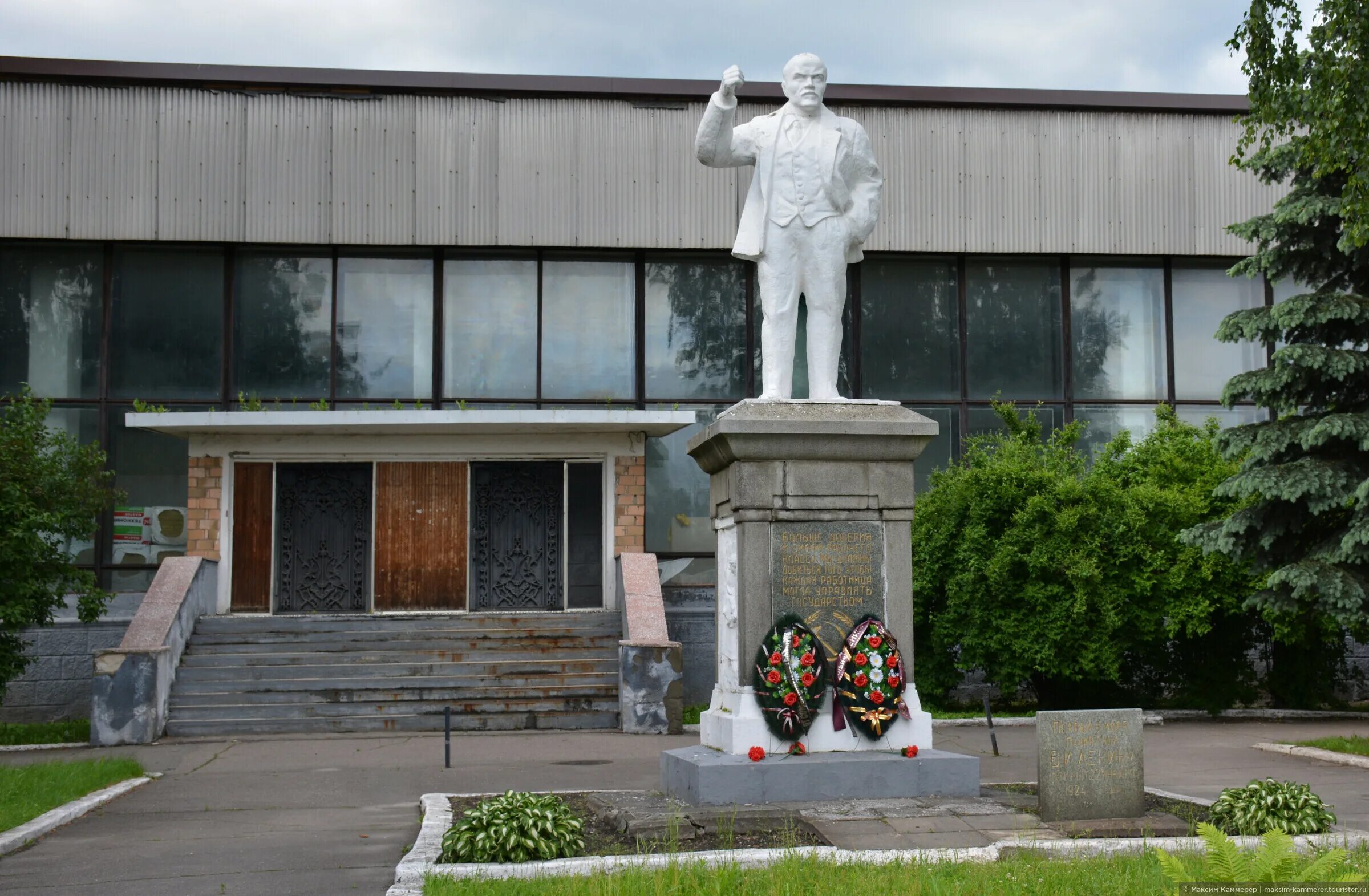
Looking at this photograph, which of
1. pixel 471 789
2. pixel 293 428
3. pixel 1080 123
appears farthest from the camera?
pixel 1080 123

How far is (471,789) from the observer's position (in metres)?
11.6

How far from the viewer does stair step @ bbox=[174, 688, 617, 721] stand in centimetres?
1691

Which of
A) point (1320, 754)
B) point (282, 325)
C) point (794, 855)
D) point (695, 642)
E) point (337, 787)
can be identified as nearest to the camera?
point (794, 855)

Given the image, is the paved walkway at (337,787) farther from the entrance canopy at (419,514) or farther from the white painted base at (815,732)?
the entrance canopy at (419,514)

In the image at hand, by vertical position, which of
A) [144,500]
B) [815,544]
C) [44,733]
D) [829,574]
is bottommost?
[44,733]

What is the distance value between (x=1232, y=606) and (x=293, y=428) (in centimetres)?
Result: 1364

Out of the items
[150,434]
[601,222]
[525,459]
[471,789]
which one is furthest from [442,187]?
[471,789]

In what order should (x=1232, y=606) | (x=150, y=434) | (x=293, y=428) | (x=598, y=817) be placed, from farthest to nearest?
(x=150, y=434) → (x=293, y=428) → (x=1232, y=606) → (x=598, y=817)

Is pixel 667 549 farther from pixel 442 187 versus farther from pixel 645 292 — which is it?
pixel 442 187

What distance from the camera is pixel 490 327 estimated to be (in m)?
23.1

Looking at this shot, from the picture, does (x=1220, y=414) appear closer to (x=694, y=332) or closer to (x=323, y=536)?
(x=694, y=332)

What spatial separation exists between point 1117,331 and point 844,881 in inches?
769

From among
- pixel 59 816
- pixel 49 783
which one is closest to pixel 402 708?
pixel 49 783

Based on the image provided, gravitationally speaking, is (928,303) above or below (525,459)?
above
